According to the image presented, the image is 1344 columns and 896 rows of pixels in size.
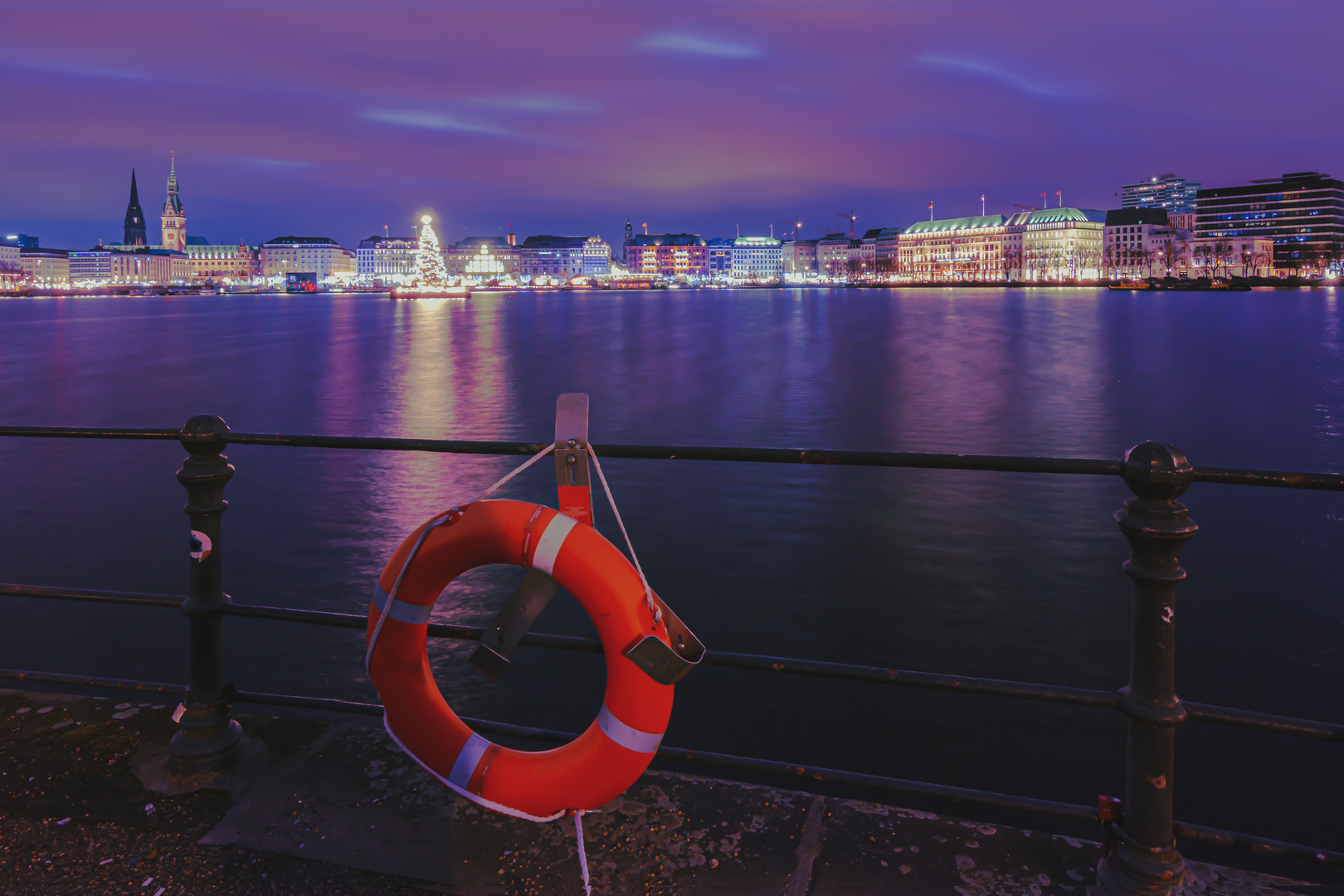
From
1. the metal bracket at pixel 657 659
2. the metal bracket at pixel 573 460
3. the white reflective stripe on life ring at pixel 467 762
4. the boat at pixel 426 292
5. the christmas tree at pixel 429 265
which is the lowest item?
the white reflective stripe on life ring at pixel 467 762

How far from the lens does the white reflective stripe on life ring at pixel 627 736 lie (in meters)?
2.01

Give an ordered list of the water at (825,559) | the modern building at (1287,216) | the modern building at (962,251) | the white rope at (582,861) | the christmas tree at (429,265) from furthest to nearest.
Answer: the modern building at (962,251) → the modern building at (1287,216) → the christmas tree at (429,265) → the water at (825,559) → the white rope at (582,861)

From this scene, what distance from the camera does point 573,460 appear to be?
219 centimetres

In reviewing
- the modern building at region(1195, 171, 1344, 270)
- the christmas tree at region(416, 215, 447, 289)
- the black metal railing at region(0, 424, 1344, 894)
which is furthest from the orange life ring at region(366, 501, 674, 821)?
the modern building at region(1195, 171, 1344, 270)

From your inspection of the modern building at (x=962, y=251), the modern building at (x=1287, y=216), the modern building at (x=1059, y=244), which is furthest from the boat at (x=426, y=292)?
the modern building at (x=1287, y=216)

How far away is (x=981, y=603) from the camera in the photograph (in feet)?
27.9

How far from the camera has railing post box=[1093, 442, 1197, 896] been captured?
2.00 metres

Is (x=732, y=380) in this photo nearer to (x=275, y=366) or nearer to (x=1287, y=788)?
(x=275, y=366)

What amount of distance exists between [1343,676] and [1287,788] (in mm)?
2187

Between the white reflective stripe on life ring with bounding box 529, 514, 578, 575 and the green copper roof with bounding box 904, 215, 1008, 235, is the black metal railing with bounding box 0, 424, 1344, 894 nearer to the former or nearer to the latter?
the white reflective stripe on life ring with bounding box 529, 514, 578, 575

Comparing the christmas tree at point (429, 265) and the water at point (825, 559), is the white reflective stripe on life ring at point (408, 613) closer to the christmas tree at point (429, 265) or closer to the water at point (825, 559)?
the water at point (825, 559)

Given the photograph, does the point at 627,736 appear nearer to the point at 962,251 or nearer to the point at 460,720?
the point at 460,720

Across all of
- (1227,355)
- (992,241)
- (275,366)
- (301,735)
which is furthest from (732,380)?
(992,241)

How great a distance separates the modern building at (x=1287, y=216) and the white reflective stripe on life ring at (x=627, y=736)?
18139cm
